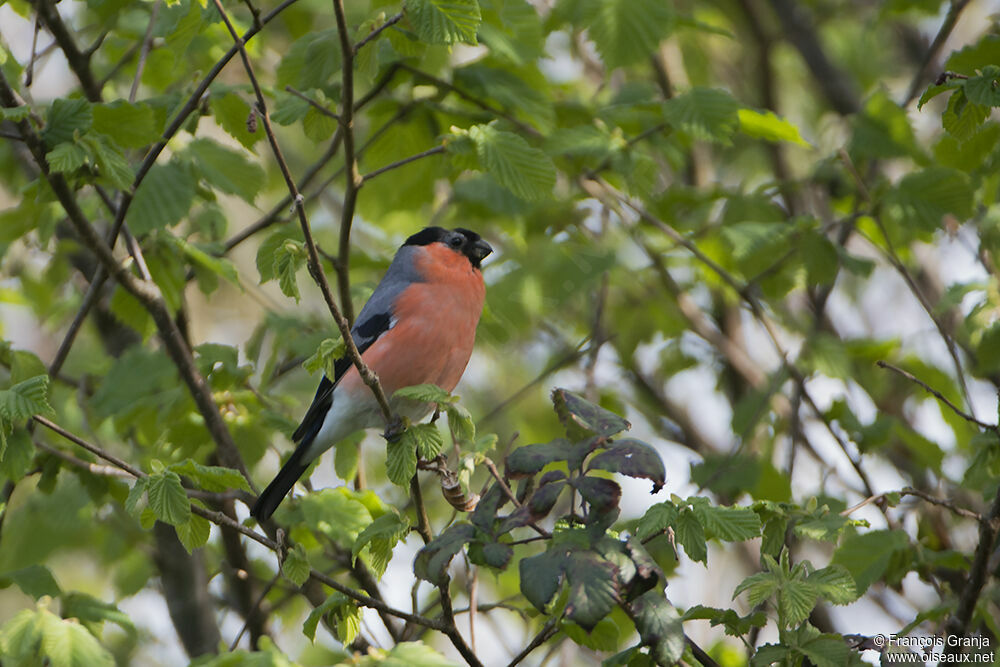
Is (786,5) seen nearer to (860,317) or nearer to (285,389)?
(860,317)

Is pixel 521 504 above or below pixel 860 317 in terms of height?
below

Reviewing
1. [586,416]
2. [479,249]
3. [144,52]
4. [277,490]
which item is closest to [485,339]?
[479,249]

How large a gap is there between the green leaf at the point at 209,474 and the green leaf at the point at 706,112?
2.00 meters

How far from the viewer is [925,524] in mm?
4074

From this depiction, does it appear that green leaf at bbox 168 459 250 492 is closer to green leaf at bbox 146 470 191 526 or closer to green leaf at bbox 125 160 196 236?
green leaf at bbox 146 470 191 526

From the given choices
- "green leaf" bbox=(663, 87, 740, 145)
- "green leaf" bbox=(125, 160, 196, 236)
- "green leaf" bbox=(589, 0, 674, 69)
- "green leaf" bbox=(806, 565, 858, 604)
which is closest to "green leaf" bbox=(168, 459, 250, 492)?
"green leaf" bbox=(125, 160, 196, 236)

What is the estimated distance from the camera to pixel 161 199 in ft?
11.6

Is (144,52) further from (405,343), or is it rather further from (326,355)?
(326,355)

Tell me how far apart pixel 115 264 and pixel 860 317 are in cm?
587

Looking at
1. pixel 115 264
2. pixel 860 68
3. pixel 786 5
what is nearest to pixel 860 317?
pixel 860 68

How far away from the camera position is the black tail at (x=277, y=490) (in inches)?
140

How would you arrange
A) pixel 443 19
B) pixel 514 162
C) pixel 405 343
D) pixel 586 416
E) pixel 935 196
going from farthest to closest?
pixel 405 343 < pixel 935 196 < pixel 514 162 < pixel 443 19 < pixel 586 416

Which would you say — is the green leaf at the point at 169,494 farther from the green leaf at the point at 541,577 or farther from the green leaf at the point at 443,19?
the green leaf at the point at 443,19

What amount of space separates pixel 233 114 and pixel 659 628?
93.2 inches
